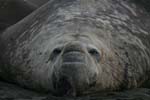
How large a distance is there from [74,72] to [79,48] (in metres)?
0.27

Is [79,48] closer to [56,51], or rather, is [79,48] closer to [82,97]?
[56,51]

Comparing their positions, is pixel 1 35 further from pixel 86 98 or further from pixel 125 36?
pixel 86 98

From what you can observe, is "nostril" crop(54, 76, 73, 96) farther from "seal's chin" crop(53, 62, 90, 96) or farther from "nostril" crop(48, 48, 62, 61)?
"nostril" crop(48, 48, 62, 61)

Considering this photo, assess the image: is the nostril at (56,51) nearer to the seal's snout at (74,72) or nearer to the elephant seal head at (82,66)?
the elephant seal head at (82,66)

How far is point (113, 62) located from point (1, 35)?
2023mm

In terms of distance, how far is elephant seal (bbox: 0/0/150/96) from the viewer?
4871 mm

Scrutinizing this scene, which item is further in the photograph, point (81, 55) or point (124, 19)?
point (124, 19)

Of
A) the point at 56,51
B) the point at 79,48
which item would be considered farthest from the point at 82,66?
the point at 56,51

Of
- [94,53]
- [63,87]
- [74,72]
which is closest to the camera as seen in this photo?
[74,72]

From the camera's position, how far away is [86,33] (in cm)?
529

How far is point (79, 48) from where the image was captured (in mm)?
4906

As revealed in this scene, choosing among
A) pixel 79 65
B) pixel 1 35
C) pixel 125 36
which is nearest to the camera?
pixel 79 65

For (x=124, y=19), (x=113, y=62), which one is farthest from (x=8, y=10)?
(x=113, y=62)

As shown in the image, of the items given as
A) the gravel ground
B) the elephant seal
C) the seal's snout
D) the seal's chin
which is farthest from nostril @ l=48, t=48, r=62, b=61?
the gravel ground
